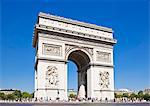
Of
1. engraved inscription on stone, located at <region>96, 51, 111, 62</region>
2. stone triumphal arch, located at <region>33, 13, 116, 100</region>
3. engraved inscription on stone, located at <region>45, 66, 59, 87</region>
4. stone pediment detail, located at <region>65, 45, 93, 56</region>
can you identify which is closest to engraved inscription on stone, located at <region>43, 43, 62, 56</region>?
stone triumphal arch, located at <region>33, 13, 116, 100</region>

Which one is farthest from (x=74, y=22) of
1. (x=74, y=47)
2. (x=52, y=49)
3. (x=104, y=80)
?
(x=104, y=80)

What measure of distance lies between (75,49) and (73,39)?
1152mm

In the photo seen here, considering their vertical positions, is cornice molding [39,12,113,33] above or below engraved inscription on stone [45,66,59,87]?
above

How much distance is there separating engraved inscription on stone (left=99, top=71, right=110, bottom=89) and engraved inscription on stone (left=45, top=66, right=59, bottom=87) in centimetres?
575

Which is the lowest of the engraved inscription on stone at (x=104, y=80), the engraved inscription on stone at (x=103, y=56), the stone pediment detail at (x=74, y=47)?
the engraved inscription on stone at (x=104, y=80)

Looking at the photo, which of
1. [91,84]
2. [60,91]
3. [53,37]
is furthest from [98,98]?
[53,37]

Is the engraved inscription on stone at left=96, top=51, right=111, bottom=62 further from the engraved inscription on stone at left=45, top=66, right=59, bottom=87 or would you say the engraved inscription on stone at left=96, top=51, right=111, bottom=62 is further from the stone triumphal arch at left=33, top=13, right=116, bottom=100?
the engraved inscription on stone at left=45, top=66, right=59, bottom=87

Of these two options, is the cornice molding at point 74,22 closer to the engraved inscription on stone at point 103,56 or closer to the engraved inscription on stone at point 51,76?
the engraved inscription on stone at point 103,56

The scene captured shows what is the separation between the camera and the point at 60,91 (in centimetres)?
2620

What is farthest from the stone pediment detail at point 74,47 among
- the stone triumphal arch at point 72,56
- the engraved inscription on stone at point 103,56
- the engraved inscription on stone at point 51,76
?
the engraved inscription on stone at point 51,76

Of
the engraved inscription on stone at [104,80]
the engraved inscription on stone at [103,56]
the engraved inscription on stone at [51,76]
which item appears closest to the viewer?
the engraved inscription on stone at [51,76]

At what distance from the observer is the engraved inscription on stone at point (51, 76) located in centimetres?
2572

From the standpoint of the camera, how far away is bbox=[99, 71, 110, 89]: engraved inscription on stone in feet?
96.1

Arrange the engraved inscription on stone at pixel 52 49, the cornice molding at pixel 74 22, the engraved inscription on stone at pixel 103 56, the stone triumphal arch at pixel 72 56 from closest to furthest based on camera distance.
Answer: the stone triumphal arch at pixel 72 56
the engraved inscription on stone at pixel 52 49
the cornice molding at pixel 74 22
the engraved inscription on stone at pixel 103 56
